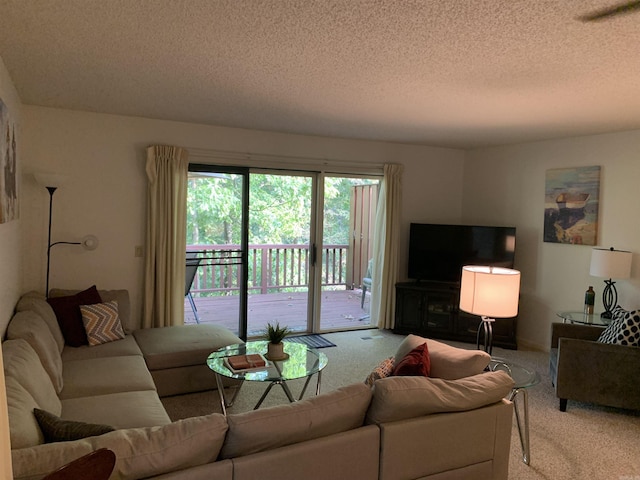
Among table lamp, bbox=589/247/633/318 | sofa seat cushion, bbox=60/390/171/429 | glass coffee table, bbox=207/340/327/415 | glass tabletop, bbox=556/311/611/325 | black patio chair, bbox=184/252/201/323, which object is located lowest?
sofa seat cushion, bbox=60/390/171/429

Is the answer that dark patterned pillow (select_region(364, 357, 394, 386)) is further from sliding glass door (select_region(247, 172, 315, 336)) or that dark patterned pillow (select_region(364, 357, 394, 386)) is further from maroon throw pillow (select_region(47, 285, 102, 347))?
sliding glass door (select_region(247, 172, 315, 336))

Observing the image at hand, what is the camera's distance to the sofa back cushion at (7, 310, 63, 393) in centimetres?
276

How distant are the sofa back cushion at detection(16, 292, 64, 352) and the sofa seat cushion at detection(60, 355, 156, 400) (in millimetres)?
303

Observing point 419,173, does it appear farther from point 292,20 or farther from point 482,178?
point 292,20

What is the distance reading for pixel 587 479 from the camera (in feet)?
8.91

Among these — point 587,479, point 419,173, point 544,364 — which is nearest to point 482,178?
point 419,173

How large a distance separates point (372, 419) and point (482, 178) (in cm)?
476

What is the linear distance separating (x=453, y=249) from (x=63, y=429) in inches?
186

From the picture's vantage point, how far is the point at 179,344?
3.79 m

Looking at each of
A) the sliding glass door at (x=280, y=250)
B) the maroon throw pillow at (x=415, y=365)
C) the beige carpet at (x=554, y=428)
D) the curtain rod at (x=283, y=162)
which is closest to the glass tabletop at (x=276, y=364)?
the beige carpet at (x=554, y=428)

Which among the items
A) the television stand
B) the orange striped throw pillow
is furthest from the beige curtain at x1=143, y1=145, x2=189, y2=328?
the television stand

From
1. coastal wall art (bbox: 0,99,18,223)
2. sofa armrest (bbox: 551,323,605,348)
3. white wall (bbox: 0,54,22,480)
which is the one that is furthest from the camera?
sofa armrest (bbox: 551,323,605,348)

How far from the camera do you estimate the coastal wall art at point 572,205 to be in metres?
4.77

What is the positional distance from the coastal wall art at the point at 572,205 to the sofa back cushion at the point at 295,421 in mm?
3879
